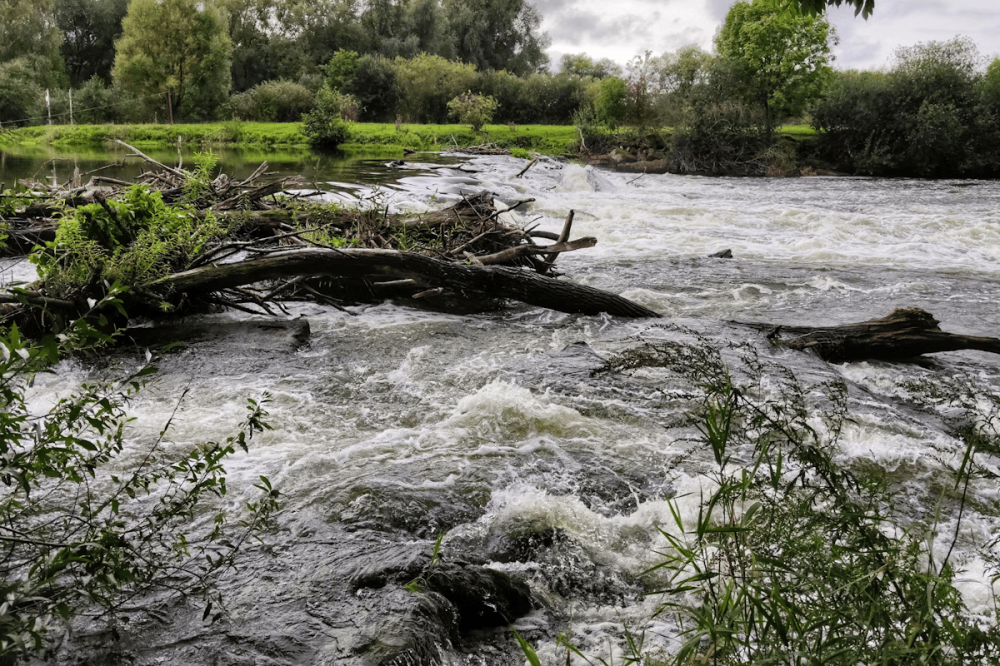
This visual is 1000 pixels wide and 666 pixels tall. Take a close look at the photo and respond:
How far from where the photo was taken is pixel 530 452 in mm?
4719

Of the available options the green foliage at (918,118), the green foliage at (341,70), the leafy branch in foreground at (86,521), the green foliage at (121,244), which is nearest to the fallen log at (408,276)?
the green foliage at (121,244)

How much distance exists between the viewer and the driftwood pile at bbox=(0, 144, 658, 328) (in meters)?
6.76

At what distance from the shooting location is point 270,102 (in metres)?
53.0

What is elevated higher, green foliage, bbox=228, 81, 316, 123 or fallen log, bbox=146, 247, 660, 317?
green foliage, bbox=228, 81, 316, 123

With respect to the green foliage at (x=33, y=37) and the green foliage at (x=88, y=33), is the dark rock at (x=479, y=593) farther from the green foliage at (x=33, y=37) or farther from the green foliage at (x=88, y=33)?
the green foliage at (x=88, y=33)

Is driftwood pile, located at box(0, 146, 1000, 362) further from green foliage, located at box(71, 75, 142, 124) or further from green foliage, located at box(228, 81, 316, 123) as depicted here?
green foliage, located at box(228, 81, 316, 123)

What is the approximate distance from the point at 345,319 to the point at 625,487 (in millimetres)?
4615

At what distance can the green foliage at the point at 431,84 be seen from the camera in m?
50.6

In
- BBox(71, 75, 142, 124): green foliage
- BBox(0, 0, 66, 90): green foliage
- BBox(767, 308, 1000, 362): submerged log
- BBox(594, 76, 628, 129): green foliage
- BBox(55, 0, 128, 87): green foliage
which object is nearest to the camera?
BBox(767, 308, 1000, 362): submerged log

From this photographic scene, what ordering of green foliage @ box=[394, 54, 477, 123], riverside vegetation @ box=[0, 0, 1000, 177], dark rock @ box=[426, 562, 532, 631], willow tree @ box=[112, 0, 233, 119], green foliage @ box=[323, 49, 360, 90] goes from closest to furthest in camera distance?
1. dark rock @ box=[426, 562, 532, 631]
2. riverside vegetation @ box=[0, 0, 1000, 177]
3. willow tree @ box=[112, 0, 233, 119]
4. green foliage @ box=[394, 54, 477, 123]
5. green foliage @ box=[323, 49, 360, 90]

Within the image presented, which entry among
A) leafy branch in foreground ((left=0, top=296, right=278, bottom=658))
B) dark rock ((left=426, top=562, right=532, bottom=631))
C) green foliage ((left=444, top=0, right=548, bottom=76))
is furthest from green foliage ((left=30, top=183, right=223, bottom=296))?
green foliage ((left=444, top=0, right=548, bottom=76))

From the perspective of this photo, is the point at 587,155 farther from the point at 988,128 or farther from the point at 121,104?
the point at 121,104

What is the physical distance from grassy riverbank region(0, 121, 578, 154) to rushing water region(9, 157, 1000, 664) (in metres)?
28.6

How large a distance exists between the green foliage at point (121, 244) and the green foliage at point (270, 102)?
1955 inches
